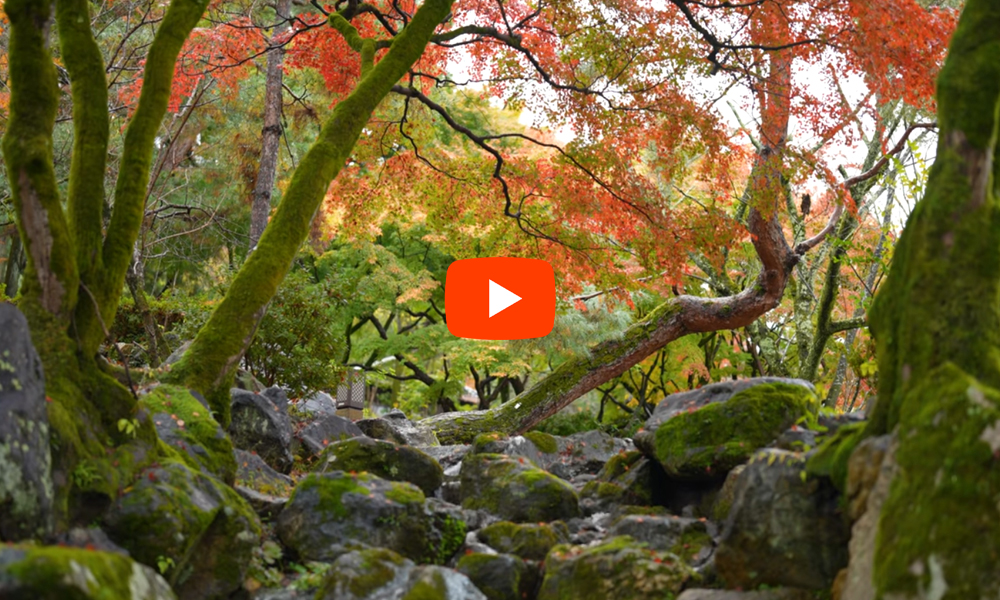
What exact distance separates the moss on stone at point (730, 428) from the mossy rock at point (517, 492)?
37.4 inches

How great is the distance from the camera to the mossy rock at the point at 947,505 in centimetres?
350

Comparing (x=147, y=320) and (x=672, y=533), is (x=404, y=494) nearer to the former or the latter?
(x=672, y=533)

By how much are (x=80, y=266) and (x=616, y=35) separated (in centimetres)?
646

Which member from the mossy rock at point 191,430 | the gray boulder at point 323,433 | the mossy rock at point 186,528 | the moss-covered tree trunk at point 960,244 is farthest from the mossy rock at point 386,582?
the gray boulder at point 323,433

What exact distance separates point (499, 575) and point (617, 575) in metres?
A: 0.86

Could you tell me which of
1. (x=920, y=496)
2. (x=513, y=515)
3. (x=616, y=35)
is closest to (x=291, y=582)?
(x=513, y=515)

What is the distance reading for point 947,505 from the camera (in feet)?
11.9

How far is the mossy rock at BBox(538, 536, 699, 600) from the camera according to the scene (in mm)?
4887

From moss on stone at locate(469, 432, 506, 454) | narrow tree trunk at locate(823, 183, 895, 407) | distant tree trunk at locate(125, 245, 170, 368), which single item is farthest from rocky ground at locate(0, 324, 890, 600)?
narrow tree trunk at locate(823, 183, 895, 407)

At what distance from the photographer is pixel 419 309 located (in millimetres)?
20625

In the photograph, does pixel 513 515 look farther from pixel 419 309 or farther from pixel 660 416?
pixel 419 309

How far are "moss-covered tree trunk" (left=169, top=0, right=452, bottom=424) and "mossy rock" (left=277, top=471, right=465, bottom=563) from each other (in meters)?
1.49

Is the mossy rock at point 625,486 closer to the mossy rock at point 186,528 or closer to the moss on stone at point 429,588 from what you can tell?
the moss on stone at point 429,588

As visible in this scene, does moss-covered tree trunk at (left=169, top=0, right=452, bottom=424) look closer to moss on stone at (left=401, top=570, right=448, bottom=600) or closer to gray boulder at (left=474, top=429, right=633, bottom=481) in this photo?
moss on stone at (left=401, top=570, right=448, bottom=600)
